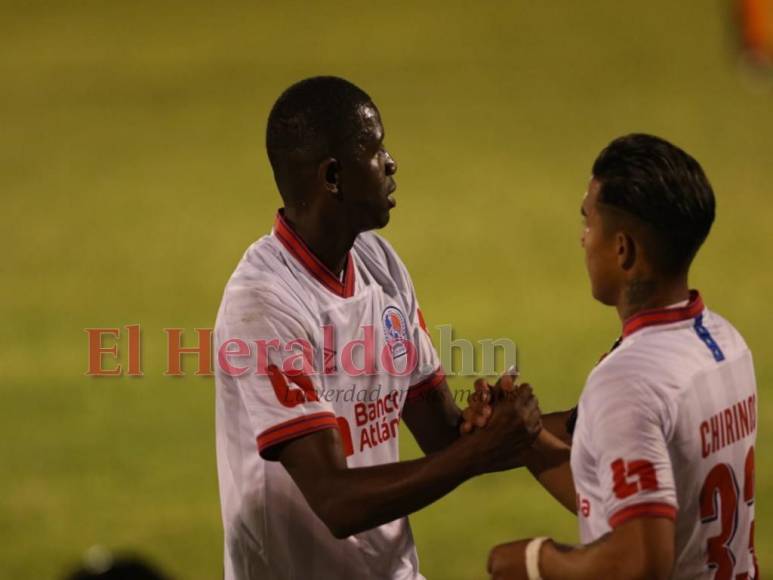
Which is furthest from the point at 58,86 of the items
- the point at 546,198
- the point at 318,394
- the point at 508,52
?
the point at 318,394

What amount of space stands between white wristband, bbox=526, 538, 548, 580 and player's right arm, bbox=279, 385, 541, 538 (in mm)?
548

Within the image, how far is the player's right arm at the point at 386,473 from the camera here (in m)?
3.58

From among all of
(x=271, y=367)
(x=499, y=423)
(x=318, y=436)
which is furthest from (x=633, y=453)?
(x=271, y=367)

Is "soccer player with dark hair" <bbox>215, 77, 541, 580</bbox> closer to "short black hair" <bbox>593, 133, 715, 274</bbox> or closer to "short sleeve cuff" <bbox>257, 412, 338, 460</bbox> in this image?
"short sleeve cuff" <bbox>257, 412, 338, 460</bbox>

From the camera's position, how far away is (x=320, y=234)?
3982 millimetres

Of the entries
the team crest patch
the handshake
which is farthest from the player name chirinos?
the team crest patch

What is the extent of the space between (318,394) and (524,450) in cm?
57

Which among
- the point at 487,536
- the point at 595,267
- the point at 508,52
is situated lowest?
the point at 487,536

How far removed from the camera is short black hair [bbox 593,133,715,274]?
306 centimetres

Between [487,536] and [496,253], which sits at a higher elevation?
[496,253]

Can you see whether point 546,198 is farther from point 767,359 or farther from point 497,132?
point 767,359

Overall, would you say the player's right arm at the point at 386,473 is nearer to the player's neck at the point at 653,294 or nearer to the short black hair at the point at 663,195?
the player's neck at the point at 653,294

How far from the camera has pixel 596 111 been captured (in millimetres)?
13766

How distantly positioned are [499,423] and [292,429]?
0.53 metres
